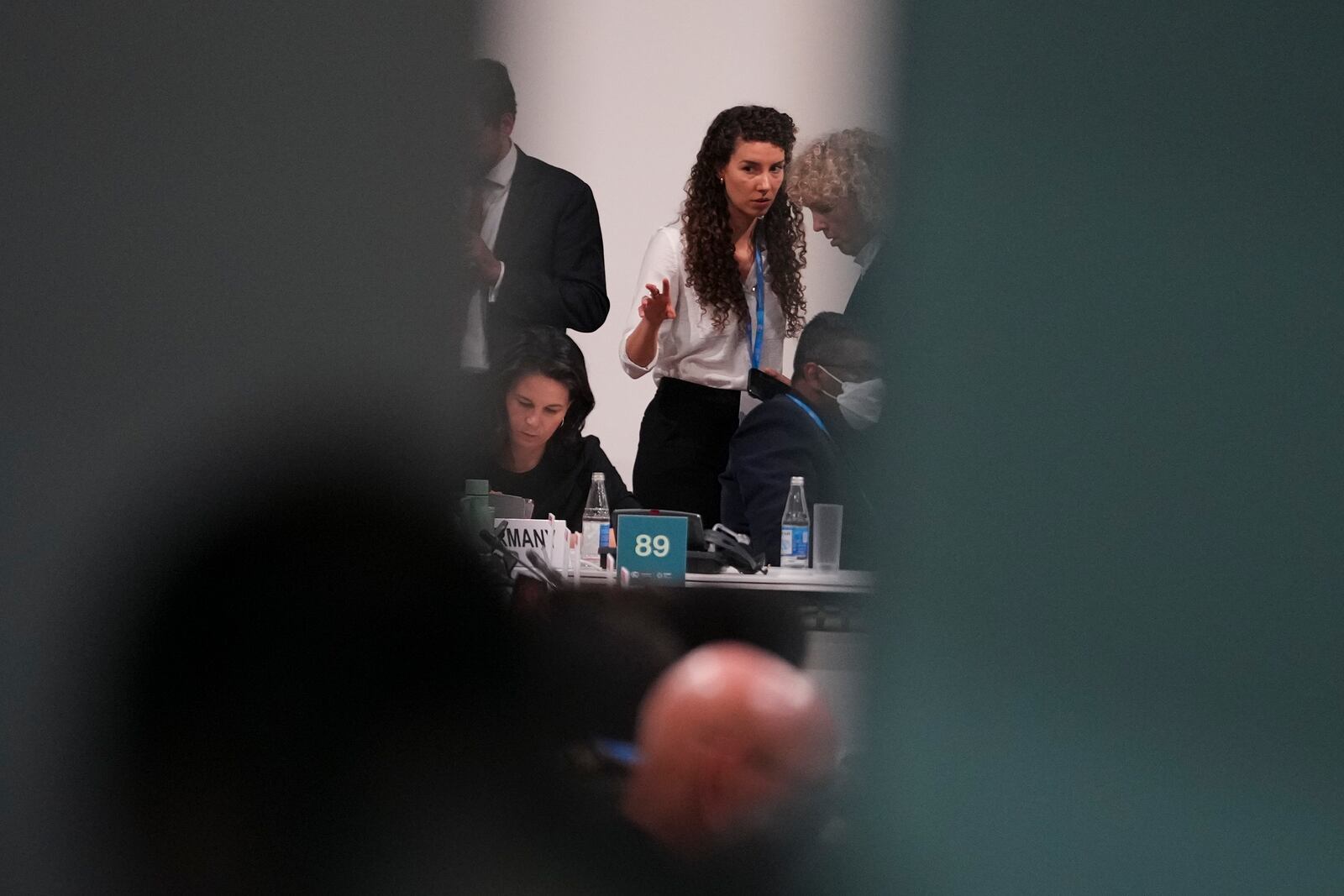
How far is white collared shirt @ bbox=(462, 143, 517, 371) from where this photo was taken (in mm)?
2699

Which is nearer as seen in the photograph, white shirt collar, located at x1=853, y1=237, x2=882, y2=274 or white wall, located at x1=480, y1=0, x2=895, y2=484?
white shirt collar, located at x1=853, y1=237, x2=882, y2=274

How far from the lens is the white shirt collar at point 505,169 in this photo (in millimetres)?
2699

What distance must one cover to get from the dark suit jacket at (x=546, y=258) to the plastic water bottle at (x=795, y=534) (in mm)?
697

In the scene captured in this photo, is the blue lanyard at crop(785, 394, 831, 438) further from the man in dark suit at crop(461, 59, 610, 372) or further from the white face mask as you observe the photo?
the man in dark suit at crop(461, 59, 610, 372)

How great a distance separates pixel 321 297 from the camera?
1.40 metres

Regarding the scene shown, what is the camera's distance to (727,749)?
1.32 ft

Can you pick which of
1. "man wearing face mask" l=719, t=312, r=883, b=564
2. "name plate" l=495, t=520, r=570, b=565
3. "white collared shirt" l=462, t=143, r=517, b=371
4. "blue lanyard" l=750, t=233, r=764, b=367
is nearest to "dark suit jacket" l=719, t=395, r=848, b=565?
"man wearing face mask" l=719, t=312, r=883, b=564

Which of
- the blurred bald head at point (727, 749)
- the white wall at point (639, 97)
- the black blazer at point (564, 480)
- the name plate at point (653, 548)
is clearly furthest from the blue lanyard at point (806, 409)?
the blurred bald head at point (727, 749)

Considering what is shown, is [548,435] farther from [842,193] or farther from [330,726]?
[330,726]

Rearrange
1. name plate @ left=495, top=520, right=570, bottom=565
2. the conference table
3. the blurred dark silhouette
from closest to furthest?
the blurred dark silhouette
the conference table
name plate @ left=495, top=520, right=570, bottom=565

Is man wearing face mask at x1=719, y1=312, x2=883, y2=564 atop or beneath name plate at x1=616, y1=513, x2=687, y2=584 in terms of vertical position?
atop

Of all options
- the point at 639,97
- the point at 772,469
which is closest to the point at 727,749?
the point at 772,469

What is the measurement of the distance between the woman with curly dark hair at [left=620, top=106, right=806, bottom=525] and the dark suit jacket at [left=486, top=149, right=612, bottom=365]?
5.2 inches

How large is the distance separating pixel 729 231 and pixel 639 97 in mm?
391
